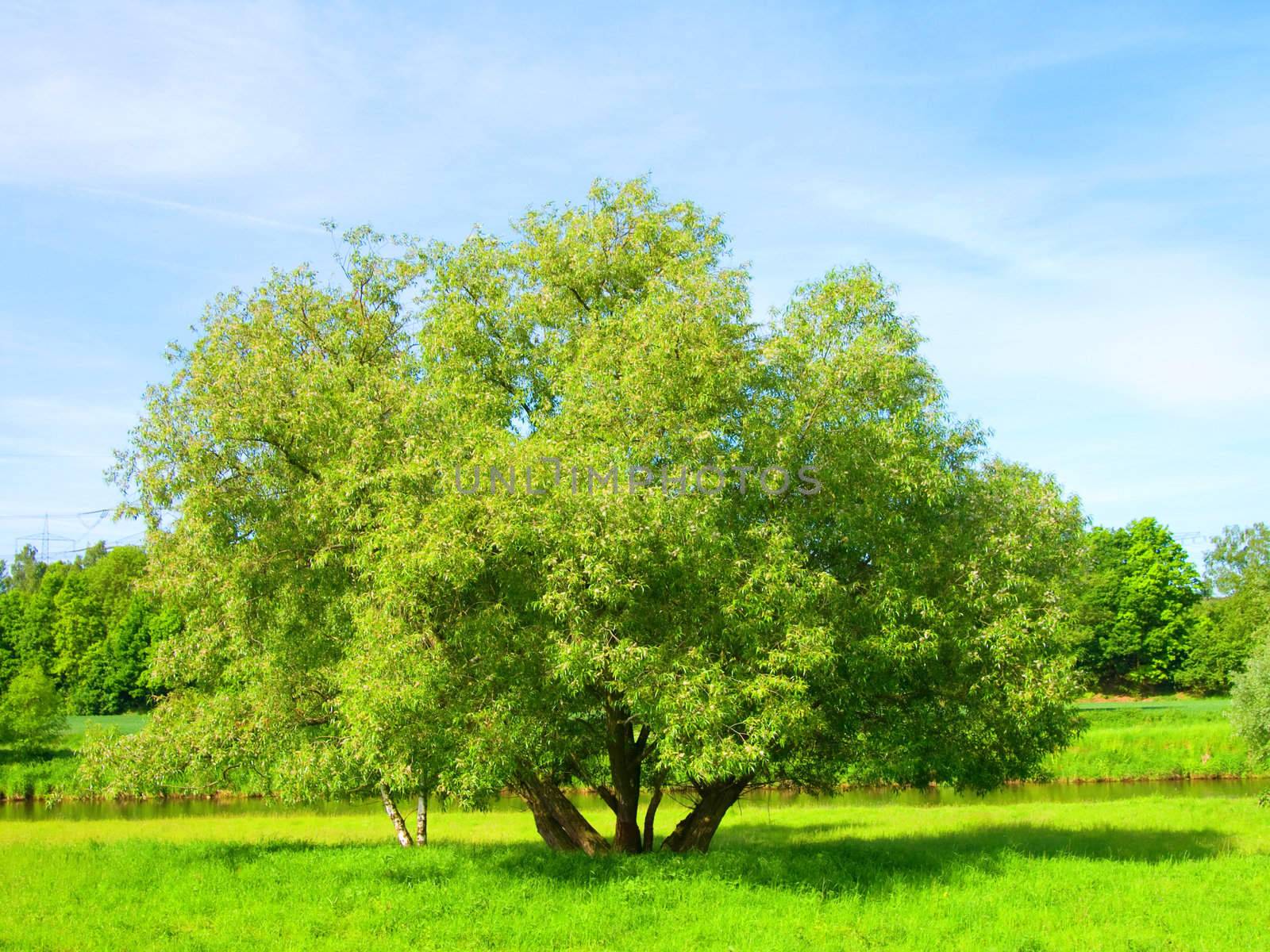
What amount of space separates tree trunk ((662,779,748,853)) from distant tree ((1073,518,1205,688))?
65.7 meters

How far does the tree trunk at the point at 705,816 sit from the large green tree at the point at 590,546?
3.0 inches

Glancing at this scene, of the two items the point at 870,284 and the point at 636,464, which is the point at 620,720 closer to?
the point at 636,464

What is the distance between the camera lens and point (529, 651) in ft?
57.9

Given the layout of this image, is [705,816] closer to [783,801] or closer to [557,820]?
[557,820]

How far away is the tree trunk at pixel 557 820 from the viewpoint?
73.0 feet

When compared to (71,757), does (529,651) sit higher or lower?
higher

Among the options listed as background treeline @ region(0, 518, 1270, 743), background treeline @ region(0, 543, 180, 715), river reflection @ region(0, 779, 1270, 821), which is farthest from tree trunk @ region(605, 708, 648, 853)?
background treeline @ region(0, 543, 180, 715)

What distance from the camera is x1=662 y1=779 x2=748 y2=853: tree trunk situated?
2145 cm

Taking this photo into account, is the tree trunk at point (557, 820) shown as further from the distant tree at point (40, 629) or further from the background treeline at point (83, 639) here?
the distant tree at point (40, 629)

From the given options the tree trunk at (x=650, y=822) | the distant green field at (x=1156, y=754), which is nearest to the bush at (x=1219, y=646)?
the distant green field at (x=1156, y=754)

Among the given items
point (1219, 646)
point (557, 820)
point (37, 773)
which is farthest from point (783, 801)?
point (1219, 646)

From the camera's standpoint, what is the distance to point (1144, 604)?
Answer: 80438mm

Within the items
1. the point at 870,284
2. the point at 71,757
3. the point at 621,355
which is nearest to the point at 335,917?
the point at 621,355

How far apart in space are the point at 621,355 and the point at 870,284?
5.57 m
